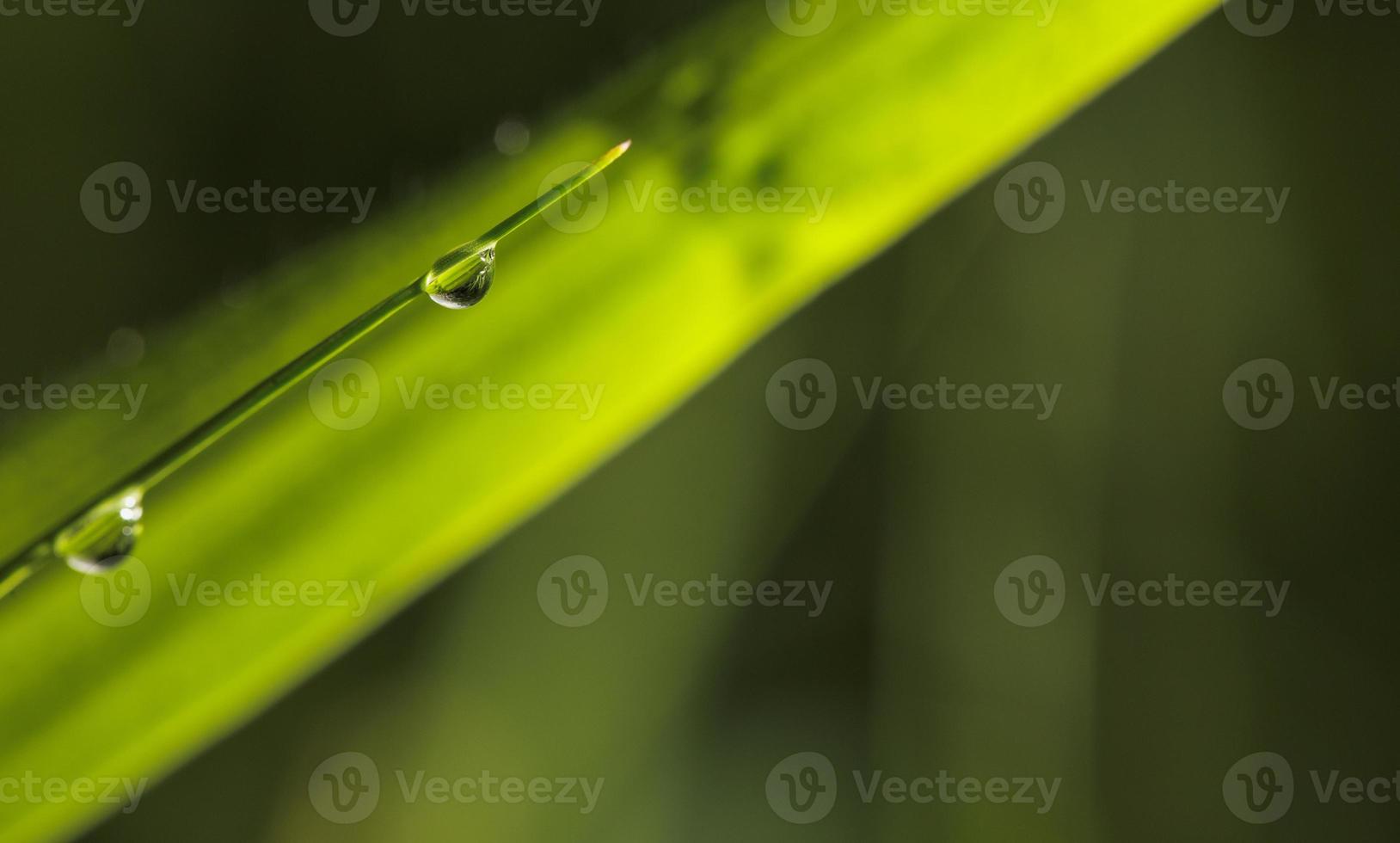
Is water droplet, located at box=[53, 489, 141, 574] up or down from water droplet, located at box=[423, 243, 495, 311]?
down

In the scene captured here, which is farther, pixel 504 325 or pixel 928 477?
pixel 928 477

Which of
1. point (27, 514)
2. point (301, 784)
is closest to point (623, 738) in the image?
point (301, 784)

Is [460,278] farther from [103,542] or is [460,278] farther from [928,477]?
[928,477]

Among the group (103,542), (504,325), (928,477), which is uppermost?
(928,477)

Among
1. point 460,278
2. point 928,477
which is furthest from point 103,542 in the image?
point 928,477

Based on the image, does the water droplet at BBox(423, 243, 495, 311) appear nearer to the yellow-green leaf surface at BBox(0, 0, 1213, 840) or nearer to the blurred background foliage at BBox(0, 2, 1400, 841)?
the yellow-green leaf surface at BBox(0, 0, 1213, 840)

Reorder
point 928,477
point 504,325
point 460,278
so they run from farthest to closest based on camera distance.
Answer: point 928,477, point 504,325, point 460,278

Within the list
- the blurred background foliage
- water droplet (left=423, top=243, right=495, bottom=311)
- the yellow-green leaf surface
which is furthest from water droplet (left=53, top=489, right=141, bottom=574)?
the blurred background foliage

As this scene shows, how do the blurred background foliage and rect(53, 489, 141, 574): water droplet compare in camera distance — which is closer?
rect(53, 489, 141, 574): water droplet

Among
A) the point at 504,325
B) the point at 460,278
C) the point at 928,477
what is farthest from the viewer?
the point at 928,477
